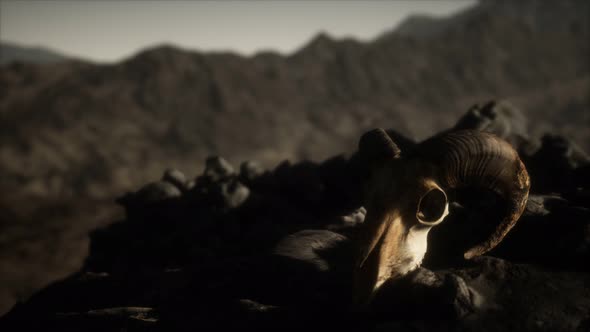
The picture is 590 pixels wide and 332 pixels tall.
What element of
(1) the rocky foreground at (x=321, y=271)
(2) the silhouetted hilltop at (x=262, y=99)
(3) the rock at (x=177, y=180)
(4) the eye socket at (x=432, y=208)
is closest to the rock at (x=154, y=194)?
(3) the rock at (x=177, y=180)

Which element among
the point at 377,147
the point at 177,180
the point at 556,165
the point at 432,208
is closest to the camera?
the point at 432,208

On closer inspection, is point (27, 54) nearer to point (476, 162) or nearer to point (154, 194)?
point (154, 194)

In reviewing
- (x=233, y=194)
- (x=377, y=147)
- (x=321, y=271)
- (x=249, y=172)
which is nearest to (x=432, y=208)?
(x=377, y=147)

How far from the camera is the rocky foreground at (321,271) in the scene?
4000mm

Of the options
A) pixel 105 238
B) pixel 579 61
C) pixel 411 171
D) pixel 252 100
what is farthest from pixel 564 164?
pixel 579 61

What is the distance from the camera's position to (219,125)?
29.8m

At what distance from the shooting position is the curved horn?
3912 millimetres

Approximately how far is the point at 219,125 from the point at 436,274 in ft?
87.3

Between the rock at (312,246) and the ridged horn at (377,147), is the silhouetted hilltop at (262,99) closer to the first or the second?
the rock at (312,246)

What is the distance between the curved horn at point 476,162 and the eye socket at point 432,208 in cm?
12

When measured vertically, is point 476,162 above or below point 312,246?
above

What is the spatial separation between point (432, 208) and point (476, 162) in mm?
566

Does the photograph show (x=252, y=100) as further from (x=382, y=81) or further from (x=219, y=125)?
(x=382, y=81)

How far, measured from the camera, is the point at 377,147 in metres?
4.23
